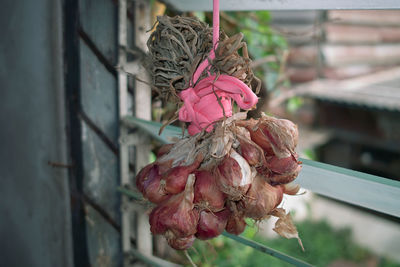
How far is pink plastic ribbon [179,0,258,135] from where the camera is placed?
616 millimetres

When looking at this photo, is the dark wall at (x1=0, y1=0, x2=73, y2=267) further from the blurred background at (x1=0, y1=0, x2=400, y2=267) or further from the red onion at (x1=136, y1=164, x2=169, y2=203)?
the red onion at (x1=136, y1=164, x2=169, y2=203)

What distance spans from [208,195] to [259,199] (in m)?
0.09

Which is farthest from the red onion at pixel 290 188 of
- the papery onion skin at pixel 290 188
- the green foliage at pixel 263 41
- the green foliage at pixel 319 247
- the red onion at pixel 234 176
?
the green foliage at pixel 319 247

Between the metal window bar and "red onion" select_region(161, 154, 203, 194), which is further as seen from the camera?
the metal window bar

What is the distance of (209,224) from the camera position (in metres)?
0.63

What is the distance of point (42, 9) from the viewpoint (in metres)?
1.34

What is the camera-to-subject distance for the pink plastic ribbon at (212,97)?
2.02 feet

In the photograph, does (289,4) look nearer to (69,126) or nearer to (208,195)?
(208,195)

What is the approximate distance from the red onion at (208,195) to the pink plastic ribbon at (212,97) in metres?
0.10

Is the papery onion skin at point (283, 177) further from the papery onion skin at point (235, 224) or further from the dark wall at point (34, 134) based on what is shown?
the dark wall at point (34, 134)

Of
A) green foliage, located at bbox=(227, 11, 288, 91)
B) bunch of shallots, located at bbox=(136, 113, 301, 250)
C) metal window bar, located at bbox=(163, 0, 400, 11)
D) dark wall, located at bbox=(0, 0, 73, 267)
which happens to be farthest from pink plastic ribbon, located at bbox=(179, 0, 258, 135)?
green foliage, located at bbox=(227, 11, 288, 91)

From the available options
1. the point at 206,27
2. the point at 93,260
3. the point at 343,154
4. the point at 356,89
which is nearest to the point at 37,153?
the point at 93,260

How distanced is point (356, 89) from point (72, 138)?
3.28 m

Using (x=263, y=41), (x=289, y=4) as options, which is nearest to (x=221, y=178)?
(x=289, y=4)
